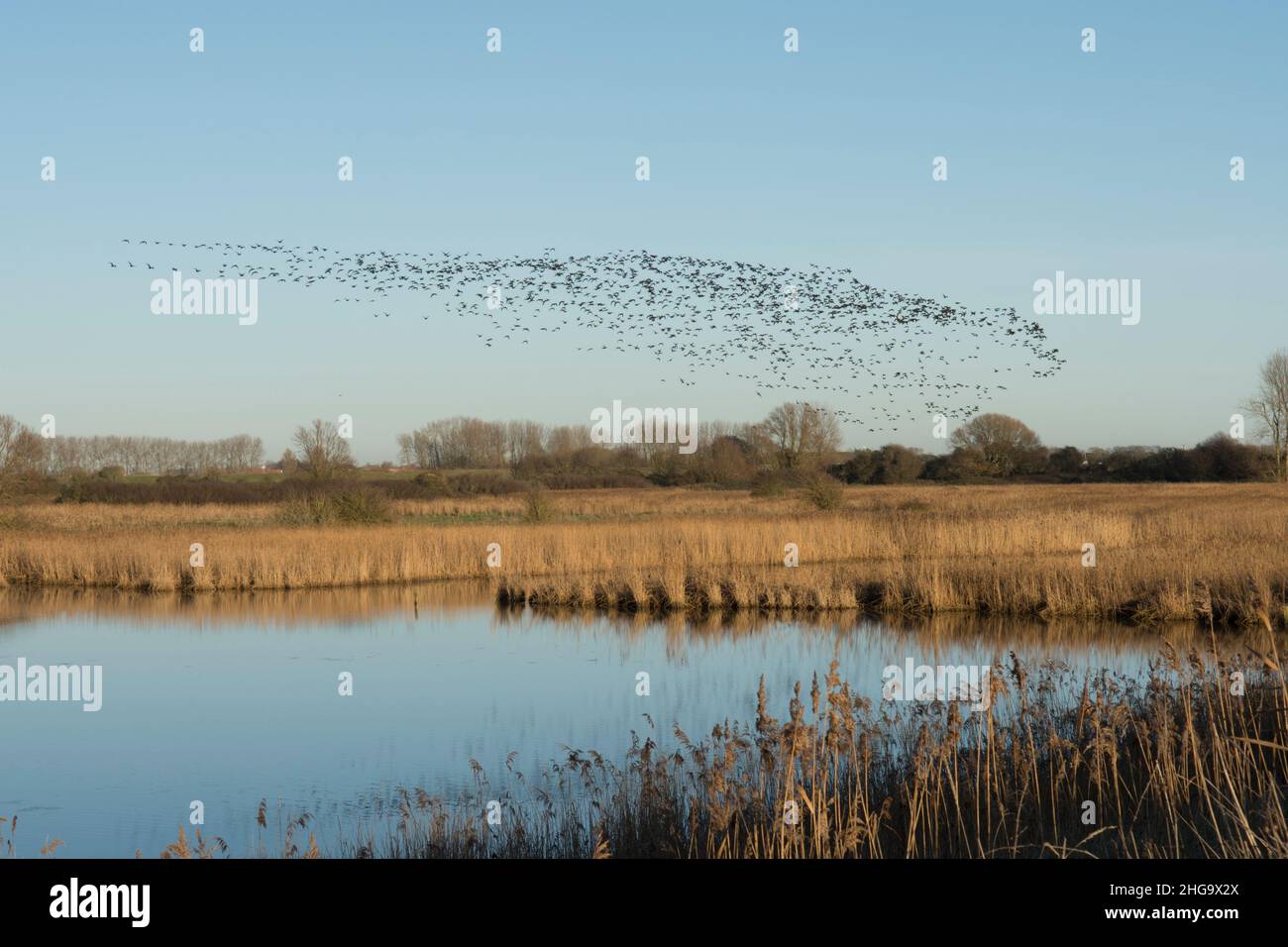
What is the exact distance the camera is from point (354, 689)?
14203 millimetres

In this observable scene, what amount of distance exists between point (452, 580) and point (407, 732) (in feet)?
43.6

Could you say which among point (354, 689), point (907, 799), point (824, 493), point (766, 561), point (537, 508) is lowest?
point (354, 689)

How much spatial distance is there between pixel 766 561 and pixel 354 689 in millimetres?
11917

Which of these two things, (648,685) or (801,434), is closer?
(648,685)

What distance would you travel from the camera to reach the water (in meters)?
9.56

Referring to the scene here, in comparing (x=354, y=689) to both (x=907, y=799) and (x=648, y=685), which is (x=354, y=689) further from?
(x=907, y=799)

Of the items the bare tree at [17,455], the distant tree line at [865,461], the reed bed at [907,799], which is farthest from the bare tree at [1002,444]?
the reed bed at [907,799]

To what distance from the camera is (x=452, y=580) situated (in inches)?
985

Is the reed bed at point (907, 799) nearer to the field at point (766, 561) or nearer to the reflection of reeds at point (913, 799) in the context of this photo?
the reflection of reeds at point (913, 799)

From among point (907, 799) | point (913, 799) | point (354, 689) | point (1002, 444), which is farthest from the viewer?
point (1002, 444)

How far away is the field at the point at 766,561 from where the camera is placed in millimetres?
18688

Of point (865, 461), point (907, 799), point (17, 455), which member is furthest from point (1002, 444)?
point (907, 799)
